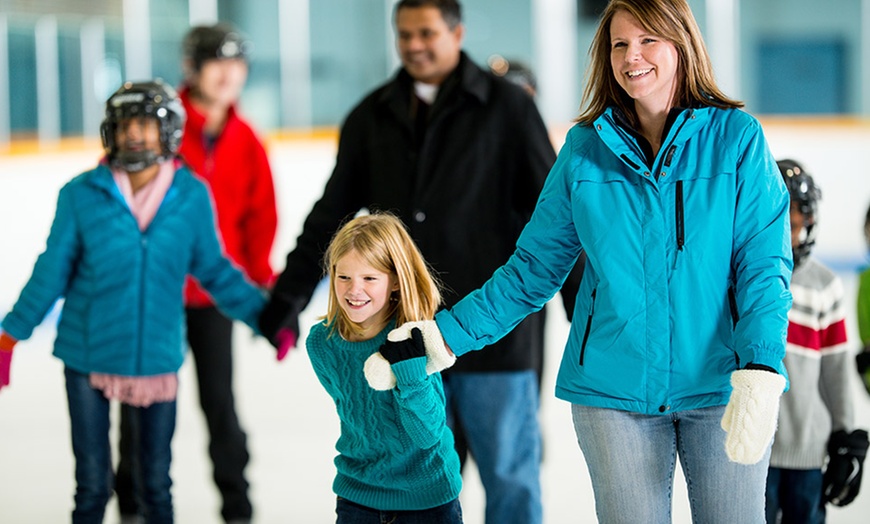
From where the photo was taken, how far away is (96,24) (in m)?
8.19

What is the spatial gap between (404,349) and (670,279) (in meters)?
0.49

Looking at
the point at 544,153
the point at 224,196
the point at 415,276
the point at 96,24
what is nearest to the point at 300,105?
the point at 96,24

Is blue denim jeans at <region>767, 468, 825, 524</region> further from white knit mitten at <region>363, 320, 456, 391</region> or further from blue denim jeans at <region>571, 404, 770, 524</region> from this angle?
white knit mitten at <region>363, 320, 456, 391</region>

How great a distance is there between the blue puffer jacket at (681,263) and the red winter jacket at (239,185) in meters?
2.08

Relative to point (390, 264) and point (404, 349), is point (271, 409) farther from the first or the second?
point (404, 349)

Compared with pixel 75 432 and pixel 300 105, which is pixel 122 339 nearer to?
pixel 75 432

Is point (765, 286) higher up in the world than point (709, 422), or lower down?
higher up

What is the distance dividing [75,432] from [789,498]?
1664 mm

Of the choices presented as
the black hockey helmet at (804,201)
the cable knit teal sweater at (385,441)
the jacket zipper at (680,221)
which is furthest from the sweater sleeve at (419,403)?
the black hockey helmet at (804,201)

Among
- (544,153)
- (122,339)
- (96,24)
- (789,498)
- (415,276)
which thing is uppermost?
(96,24)

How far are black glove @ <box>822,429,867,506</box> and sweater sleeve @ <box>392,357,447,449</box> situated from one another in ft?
3.31

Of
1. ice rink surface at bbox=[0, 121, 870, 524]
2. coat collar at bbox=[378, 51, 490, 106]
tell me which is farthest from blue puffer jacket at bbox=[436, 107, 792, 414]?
coat collar at bbox=[378, 51, 490, 106]

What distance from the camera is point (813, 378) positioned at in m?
2.86

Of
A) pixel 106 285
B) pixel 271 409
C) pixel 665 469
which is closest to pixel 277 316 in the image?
pixel 106 285
